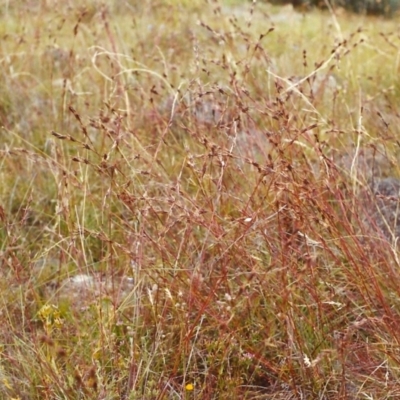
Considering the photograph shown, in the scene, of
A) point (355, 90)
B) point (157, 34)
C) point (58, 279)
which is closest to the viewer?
point (58, 279)

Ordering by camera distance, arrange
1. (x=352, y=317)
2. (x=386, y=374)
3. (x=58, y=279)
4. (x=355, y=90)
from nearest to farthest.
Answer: (x=386, y=374)
(x=352, y=317)
(x=58, y=279)
(x=355, y=90)

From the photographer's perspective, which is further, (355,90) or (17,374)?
(355,90)

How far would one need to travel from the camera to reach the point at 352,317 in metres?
1.98

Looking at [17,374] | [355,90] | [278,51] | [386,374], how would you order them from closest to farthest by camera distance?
[386,374] → [17,374] → [355,90] → [278,51]

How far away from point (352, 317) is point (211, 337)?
0.41 m

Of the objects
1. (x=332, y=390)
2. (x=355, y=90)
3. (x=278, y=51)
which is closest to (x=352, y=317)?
(x=332, y=390)

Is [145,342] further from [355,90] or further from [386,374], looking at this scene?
[355,90]

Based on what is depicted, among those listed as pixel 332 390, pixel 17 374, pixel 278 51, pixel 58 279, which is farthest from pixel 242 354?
pixel 278 51

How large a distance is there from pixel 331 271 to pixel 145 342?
23.5 inches

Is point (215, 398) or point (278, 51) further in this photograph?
A: point (278, 51)

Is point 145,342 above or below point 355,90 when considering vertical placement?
below

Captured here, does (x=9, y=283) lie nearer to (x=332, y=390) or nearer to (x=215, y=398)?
(x=215, y=398)

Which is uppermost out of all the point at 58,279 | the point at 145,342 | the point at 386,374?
the point at 386,374

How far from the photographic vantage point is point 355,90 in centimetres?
377
